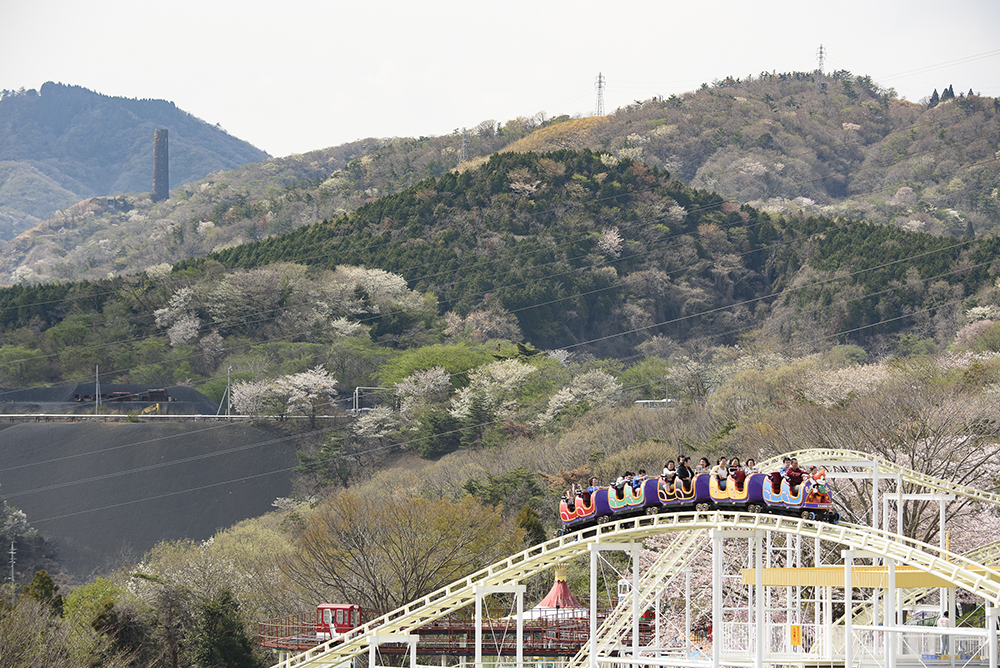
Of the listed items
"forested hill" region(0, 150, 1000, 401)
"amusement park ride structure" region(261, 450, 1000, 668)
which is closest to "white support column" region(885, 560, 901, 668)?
"amusement park ride structure" region(261, 450, 1000, 668)

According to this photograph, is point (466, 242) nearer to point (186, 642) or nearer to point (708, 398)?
point (708, 398)

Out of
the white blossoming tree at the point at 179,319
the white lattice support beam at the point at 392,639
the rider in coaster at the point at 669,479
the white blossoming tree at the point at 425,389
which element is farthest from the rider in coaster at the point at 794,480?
the white blossoming tree at the point at 179,319

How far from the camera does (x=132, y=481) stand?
94062 mm

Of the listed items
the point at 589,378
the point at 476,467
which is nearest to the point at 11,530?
the point at 476,467

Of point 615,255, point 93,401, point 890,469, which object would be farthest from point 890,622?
point 615,255

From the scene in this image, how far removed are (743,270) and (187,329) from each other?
209ft

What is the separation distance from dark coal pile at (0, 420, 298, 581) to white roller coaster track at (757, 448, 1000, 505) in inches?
2137

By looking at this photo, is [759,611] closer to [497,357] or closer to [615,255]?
[497,357]

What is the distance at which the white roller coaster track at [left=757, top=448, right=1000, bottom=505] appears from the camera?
40125 millimetres

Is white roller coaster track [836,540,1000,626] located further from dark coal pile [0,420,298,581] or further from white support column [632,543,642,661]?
dark coal pile [0,420,298,581]

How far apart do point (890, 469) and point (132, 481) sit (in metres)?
67.3

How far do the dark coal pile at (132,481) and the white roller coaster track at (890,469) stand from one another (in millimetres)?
54279

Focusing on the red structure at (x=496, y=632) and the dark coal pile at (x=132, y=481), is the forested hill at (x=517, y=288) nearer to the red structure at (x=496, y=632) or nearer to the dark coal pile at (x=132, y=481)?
the dark coal pile at (x=132, y=481)

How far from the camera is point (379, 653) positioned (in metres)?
47.8
